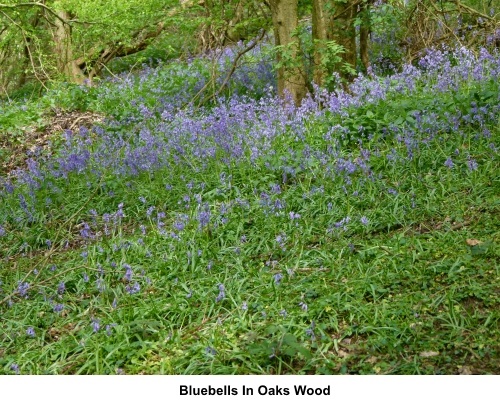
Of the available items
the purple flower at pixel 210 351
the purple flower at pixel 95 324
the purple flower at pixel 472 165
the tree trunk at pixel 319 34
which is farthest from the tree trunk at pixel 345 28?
the purple flower at pixel 210 351

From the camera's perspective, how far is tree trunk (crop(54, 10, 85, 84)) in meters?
13.1

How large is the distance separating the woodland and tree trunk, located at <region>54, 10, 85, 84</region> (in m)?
4.65

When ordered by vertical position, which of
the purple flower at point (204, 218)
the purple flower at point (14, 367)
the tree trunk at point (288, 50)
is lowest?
the purple flower at point (14, 367)

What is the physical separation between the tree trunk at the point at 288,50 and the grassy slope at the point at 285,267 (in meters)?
1.58

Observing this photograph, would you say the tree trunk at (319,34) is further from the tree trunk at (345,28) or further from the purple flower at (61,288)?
the purple flower at (61,288)

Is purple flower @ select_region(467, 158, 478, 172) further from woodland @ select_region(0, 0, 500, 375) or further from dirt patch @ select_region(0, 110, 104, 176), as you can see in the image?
dirt patch @ select_region(0, 110, 104, 176)

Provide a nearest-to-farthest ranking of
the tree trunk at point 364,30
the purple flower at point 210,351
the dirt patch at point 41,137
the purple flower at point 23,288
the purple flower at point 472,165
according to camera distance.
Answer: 1. the purple flower at point 210,351
2. the purple flower at point 23,288
3. the purple flower at point 472,165
4. the tree trunk at point 364,30
5. the dirt patch at point 41,137

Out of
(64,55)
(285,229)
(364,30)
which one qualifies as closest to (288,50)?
(364,30)

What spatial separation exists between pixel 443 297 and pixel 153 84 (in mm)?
7888

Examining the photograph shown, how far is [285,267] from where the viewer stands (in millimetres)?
4312

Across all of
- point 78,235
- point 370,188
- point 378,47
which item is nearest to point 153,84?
point 378,47

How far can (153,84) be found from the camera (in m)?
10.6

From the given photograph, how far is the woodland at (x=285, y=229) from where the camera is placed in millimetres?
3543

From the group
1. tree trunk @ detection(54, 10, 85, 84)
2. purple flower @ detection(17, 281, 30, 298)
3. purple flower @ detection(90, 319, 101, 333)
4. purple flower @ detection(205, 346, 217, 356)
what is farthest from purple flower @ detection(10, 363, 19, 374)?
tree trunk @ detection(54, 10, 85, 84)
